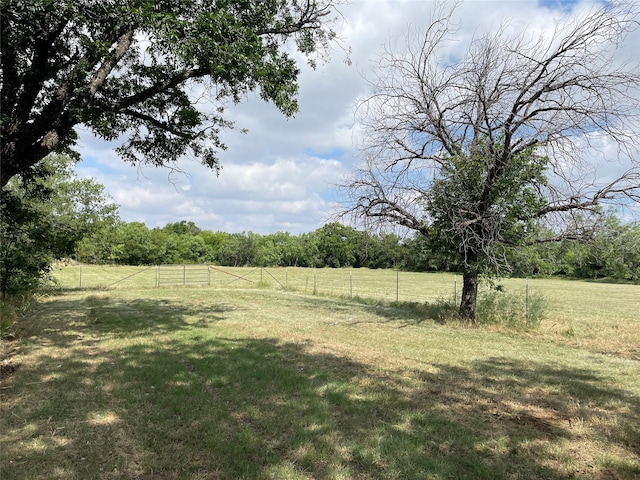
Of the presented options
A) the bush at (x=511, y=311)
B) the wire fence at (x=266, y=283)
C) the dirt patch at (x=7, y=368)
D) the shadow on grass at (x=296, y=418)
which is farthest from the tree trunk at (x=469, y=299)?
the dirt patch at (x=7, y=368)

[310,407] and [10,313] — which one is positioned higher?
[10,313]

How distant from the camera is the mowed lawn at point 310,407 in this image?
3.45 m

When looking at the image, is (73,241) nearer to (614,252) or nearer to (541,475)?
(541,475)

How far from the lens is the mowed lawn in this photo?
3449 millimetres

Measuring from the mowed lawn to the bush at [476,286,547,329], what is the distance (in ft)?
7.09

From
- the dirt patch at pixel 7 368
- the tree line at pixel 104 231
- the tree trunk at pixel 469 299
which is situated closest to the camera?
the dirt patch at pixel 7 368

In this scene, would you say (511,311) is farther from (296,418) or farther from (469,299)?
(296,418)

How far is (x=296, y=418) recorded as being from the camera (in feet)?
14.3

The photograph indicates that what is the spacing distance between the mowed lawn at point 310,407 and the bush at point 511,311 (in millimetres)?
2162

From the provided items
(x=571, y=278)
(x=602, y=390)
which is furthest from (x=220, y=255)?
(x=602, y=390)

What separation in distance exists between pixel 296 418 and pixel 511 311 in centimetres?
957

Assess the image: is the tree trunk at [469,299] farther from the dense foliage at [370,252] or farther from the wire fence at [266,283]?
the wire fence at [266,283]

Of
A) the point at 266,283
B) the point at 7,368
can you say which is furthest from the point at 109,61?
the point at 266,283

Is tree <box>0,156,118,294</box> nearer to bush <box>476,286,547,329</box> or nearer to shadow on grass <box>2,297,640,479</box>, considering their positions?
shadow on grass <box>2,297,640,479</box>
